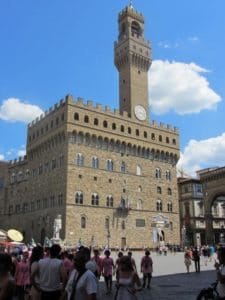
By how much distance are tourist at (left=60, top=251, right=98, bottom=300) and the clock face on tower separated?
45820mm

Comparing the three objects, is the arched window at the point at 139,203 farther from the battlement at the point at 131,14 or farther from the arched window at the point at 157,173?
the battlement at the point at 131,14

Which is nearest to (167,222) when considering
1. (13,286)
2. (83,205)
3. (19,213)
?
(83,205)

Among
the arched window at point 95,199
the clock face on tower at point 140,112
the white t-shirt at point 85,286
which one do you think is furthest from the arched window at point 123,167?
the white t-shirt at point 85,286

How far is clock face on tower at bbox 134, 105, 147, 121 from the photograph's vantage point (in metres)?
50.3

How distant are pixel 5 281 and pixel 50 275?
3024 millimetres

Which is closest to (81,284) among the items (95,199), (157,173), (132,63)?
(95,199)

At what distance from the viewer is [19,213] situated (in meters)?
51.4

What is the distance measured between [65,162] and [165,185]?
15407 millimetres

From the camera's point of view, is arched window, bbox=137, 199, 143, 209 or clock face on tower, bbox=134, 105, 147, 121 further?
clock face on tower, bbox=134, 105, 147, 121

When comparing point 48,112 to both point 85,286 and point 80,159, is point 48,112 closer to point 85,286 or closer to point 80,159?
point 80,159

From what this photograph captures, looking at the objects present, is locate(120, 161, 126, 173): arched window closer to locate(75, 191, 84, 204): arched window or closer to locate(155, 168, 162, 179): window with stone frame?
locate(155, 168, 162, 179): window with stone frame

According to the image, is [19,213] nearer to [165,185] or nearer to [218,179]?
[165,185]

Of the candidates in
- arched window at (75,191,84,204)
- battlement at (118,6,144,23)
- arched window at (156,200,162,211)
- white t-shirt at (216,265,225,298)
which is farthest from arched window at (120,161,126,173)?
white t-shirt at (216,265,225,298)

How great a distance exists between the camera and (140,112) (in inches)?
2000
